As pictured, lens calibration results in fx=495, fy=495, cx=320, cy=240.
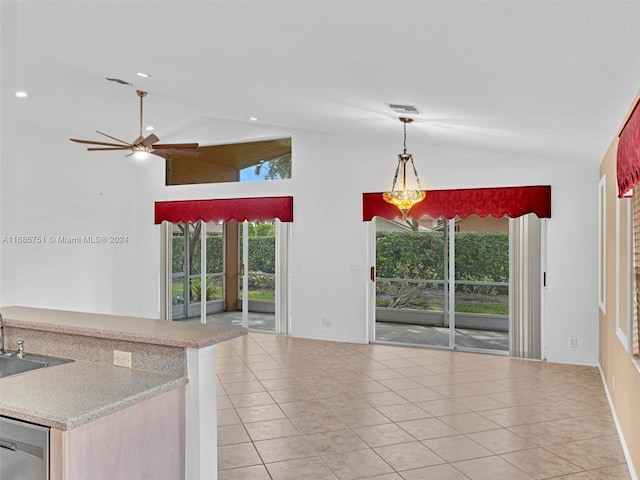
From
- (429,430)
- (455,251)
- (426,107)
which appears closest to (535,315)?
(455,251)

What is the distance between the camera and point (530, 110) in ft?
11.5

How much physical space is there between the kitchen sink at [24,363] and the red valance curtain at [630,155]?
9.99 feet

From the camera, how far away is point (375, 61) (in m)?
2.96

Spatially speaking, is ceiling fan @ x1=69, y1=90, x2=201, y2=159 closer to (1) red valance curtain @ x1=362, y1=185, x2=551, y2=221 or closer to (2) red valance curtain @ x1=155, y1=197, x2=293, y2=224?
(2) red valance curtain @ x1=155, y1=197, x2=293, y2=224

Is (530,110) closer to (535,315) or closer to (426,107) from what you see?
(426,107)

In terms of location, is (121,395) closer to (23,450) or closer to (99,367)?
(23,450)

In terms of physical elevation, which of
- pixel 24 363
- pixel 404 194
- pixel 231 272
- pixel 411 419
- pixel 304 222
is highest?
pixel 404 194

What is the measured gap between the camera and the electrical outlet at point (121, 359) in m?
2.21

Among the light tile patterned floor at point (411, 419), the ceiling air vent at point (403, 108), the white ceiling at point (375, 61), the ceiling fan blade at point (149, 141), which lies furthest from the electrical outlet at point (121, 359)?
the ceiling fan blade at point (149, 141)

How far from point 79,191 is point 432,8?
286 inches

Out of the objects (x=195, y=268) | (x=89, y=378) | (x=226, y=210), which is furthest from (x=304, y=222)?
(x=89, y=378)

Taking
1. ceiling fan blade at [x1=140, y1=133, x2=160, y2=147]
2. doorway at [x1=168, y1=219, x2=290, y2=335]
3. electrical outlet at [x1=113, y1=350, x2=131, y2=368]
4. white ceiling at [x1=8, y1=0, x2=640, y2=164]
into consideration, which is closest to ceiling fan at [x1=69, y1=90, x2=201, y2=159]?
ceiling fan blade at [x1=140, y1=133, x2=160, y2=147]

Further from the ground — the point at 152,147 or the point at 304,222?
the point at 152,147

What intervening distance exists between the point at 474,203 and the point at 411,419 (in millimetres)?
3316
